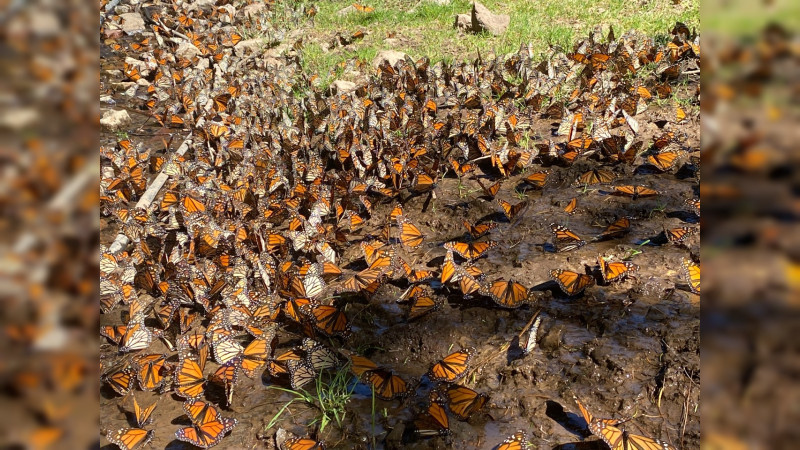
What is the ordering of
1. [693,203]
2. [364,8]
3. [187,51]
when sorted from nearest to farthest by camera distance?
[693,203] < [187,51] < [364,8]

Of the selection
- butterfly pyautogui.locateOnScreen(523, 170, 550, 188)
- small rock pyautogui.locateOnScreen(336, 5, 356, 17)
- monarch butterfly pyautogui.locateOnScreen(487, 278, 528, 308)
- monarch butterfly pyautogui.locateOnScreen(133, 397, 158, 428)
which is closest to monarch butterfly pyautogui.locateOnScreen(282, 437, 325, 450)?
monarch butterfly pyautogui.locateOnScreen(133, 397, 158, 428)

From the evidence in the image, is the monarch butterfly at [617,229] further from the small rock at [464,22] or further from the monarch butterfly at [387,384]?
the small rock at [464,22]

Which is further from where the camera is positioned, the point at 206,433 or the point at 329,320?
the point at 329,320

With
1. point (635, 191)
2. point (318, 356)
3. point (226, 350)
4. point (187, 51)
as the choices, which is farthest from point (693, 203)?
point (187, 51)

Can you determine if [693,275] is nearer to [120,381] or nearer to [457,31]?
[120,381]

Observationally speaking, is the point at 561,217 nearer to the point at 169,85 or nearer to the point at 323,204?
the point at 323,204
